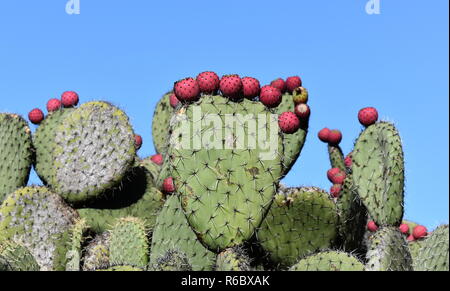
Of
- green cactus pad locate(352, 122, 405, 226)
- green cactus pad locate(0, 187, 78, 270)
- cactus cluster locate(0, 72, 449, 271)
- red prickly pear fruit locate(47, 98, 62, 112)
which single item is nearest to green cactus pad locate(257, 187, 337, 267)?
cactus cluster locate(0, 72, 449, 271)

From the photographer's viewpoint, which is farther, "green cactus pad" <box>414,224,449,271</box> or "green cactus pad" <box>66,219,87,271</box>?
"green cactus pad" <box>66,219,87,271</box>

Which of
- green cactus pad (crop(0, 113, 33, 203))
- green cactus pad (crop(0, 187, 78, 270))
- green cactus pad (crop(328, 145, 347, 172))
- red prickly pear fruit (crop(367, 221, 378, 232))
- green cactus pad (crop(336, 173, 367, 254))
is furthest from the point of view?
green cactus pad (crop(0, 113, 33, 203))

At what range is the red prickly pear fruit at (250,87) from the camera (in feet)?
15.3

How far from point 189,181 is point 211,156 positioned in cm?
19

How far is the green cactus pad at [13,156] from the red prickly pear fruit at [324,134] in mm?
2657

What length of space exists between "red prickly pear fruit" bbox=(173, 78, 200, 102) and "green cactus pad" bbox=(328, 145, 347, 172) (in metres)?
2.74

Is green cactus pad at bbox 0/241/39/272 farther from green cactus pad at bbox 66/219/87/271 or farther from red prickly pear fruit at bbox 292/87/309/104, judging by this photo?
red prickly pear fruit at bbox 292/87/309/104

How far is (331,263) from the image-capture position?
4.45m

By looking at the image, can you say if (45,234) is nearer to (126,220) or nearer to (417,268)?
(126,220)

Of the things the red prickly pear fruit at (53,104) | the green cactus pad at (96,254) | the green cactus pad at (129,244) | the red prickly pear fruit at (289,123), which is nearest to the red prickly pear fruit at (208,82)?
the red prickly pear fruit at (289,123)

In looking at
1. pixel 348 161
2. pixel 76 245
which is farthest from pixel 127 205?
pixel 348 161

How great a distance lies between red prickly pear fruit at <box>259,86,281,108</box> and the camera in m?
4.70
